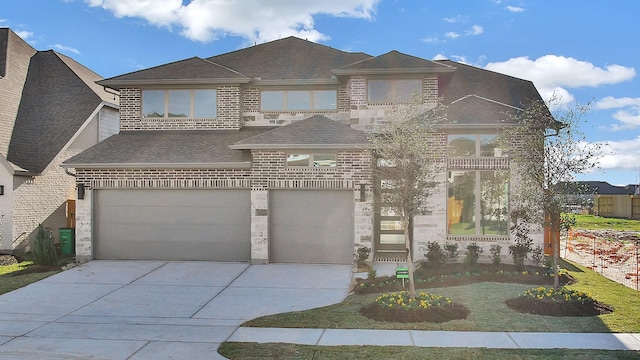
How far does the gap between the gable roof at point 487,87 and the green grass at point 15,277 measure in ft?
42.1

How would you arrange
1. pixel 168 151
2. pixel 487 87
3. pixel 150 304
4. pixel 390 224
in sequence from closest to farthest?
pixel 150 304, pixel 390 224, pixel 168 151, pixel 487 87

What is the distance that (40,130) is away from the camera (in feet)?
61.8

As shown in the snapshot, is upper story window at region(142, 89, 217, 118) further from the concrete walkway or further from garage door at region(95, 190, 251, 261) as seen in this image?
the concrete walkway

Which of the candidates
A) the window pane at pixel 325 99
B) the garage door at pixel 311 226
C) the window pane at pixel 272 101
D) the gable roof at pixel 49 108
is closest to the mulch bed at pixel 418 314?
the garage door at pixel 311 226

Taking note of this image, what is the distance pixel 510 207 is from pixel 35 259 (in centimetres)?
1388

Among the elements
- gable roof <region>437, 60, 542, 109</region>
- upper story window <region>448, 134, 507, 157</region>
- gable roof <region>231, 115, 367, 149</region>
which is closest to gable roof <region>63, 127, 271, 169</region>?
gable roof <region>231, 115, 367, 149</region>

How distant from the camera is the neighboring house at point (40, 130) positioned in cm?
1669

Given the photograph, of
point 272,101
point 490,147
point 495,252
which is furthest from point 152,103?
point 495,252

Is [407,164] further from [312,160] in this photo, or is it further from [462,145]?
[462,145]

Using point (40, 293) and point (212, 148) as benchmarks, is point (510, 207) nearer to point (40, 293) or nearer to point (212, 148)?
point (212, 148)

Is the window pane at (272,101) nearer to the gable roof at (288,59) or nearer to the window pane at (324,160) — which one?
the gable roof at (288,59)

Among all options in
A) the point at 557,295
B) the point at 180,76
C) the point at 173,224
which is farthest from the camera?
the point at 180,76

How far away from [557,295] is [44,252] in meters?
13.5

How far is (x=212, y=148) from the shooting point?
15.2 metres
